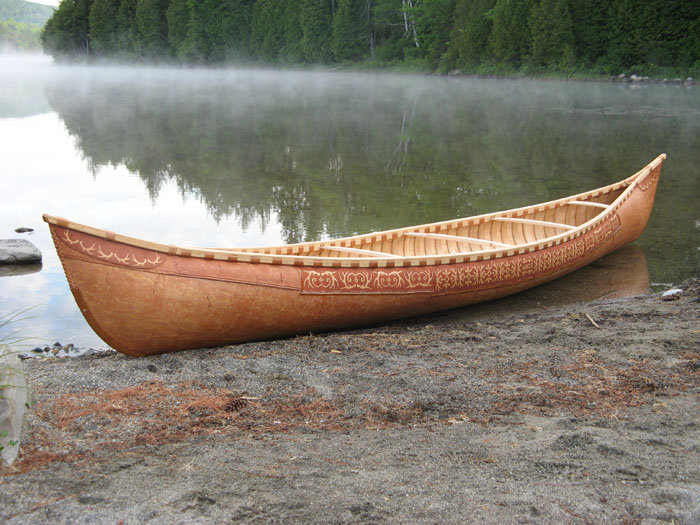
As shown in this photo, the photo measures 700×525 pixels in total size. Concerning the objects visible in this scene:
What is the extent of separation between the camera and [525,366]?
15.1 feet

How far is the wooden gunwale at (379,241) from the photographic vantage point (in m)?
4.61

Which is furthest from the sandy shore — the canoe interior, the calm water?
the calm water

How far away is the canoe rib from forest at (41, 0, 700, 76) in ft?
102

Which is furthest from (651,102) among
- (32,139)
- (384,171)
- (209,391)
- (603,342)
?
(209,391)

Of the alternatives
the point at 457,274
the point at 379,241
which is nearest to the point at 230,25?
the point at 379,241

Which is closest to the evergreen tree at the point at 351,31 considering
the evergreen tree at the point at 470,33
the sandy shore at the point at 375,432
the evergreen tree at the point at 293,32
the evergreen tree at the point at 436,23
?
the evergreen tree at the point at 293,32

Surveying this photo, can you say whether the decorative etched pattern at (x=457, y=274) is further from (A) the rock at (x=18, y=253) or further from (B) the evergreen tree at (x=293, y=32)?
(B) the evergreen tree at (x=293, y=32)

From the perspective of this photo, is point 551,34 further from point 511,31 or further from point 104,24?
point 104,24

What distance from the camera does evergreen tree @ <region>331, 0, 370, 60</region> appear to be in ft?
172

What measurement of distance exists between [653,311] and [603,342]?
115 centimetres

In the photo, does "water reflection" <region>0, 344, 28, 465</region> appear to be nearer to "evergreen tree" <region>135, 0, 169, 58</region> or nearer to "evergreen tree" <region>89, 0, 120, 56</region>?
"evergreen tree" <region>135, 0, 169, 58</region>

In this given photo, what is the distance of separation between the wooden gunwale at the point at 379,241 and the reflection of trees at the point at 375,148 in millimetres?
1939

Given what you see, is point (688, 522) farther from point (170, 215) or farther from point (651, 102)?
point (651, 102)

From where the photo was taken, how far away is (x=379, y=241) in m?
6.95
